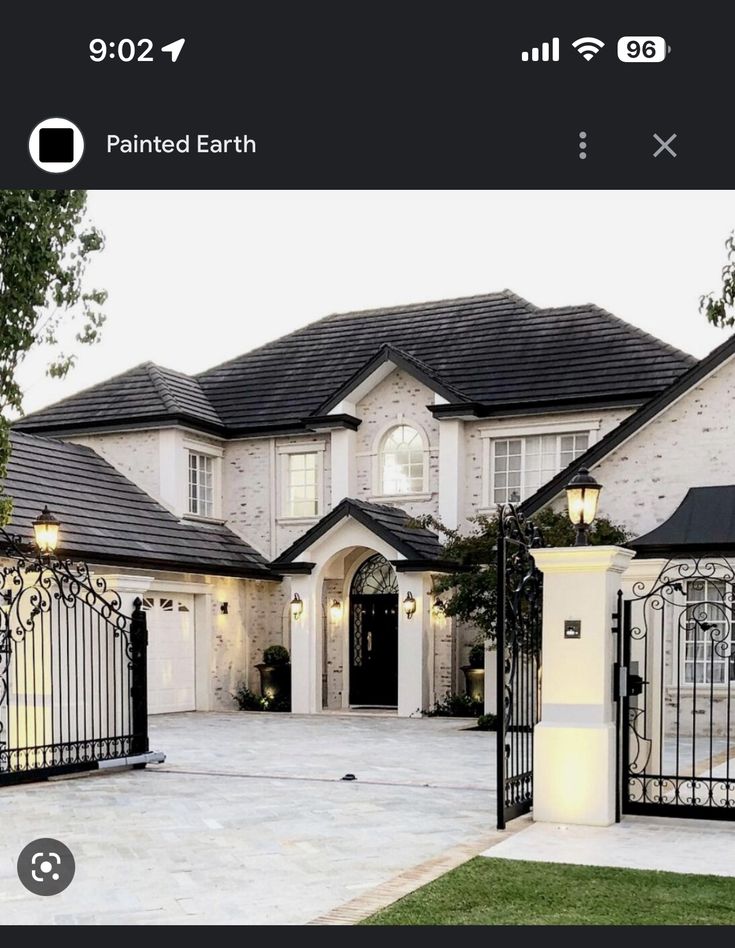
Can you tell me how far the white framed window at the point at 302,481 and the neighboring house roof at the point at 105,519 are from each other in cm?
130

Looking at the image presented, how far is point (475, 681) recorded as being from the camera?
19891 millimetres

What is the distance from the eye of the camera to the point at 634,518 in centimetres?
1798

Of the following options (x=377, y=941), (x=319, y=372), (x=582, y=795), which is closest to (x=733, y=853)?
(x=582, y=795)

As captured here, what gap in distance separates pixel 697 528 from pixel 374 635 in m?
7.57

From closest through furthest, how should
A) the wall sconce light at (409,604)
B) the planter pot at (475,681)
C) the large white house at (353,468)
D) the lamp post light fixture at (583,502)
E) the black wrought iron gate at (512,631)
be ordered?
the black wrought iron gate at (512,631) → the lamp post light fixture at (583,502) → the large white house at (353,468) → the planter pot at (475,681) → the wall sconce light at (409,604)

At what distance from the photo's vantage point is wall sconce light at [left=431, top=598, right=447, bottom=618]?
61.6 feet

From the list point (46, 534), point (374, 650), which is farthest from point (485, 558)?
point (46, 534)

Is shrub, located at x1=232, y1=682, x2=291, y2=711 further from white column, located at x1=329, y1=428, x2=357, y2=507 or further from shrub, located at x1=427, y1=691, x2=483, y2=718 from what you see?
white column, located at x1=329, y1=428, x2=357, y2=507

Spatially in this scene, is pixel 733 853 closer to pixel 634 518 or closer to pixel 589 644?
pixel 589 644

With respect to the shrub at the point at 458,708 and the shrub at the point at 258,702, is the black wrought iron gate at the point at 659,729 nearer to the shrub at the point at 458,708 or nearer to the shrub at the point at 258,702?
the shrub at the point at 458,708

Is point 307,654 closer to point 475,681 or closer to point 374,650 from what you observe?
point 374,650

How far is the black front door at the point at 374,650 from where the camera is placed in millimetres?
21719
